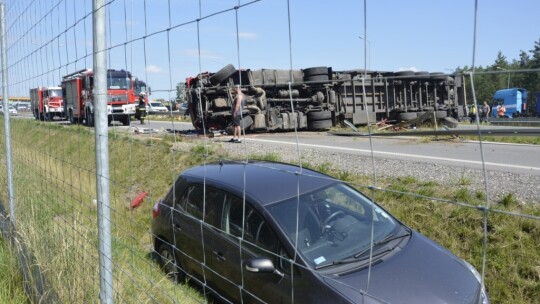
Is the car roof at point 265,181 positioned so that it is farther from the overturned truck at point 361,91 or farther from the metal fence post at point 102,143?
the metal fence post at point 102,143

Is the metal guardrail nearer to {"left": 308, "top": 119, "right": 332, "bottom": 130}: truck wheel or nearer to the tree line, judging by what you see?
the tree line

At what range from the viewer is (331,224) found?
3.74m

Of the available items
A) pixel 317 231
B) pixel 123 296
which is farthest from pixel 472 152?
pixel 123 296

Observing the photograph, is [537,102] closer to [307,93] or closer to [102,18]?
[102,18]

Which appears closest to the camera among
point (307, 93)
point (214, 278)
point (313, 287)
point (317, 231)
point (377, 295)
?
point (377, 295)

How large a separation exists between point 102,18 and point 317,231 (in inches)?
83.5

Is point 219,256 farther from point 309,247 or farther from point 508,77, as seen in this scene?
point 508,77

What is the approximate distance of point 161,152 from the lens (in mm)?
10672

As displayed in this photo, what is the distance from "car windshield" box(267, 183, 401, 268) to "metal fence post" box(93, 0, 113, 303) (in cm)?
127

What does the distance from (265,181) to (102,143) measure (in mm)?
1746

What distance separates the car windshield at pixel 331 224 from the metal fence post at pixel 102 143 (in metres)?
1.27

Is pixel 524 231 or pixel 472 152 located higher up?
pixel 472 152

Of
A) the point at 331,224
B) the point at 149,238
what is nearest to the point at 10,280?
the point at 331,224

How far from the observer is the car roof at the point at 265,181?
3.93m
